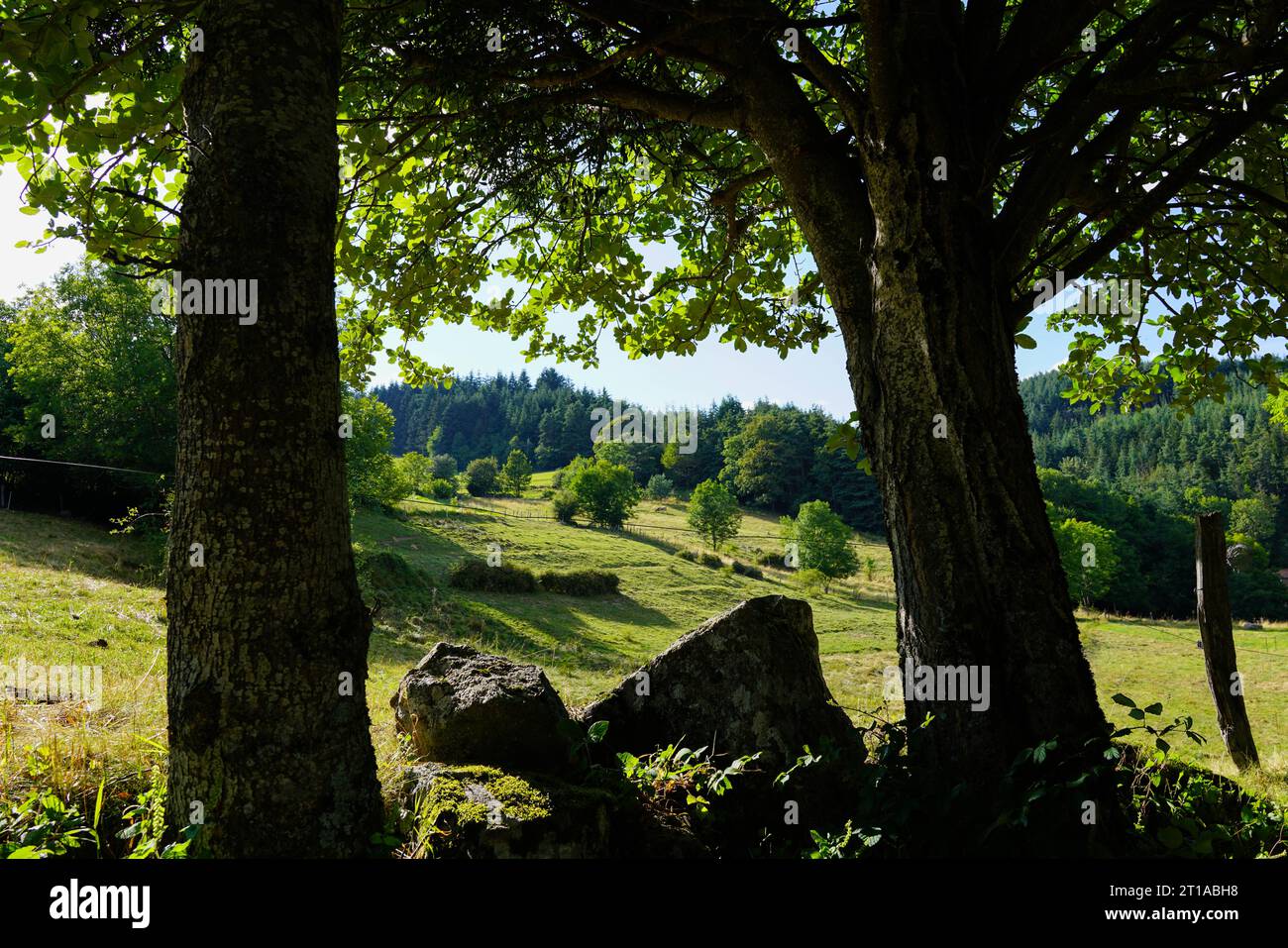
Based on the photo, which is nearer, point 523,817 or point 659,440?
point 523,817

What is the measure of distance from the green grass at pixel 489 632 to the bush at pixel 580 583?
3.35ft

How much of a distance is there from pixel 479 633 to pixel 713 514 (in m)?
38.7

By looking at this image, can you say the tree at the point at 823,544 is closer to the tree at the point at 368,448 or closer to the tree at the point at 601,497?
the tree at the point at 601,497

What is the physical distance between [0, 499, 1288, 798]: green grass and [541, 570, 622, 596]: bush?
102 centimetres

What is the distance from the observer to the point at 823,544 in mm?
55562

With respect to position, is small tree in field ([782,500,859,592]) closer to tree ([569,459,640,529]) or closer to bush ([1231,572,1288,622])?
tree ([569,459,640,529])

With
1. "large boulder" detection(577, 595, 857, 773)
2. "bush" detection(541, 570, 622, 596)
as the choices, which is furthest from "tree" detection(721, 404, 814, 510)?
"large boulder" detection(577, 595, 857, 773)

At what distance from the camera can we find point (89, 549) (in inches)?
989

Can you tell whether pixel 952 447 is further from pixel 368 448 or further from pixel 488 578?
pixel 368 448

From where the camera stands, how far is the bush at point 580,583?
34531mm

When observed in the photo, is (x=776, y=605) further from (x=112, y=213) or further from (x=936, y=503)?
(x=112, y=213)

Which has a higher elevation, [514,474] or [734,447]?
[734,447]

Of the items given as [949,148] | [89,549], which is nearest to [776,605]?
[949,148]

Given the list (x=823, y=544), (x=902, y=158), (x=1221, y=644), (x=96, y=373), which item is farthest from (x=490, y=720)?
(x=823, y=544)
